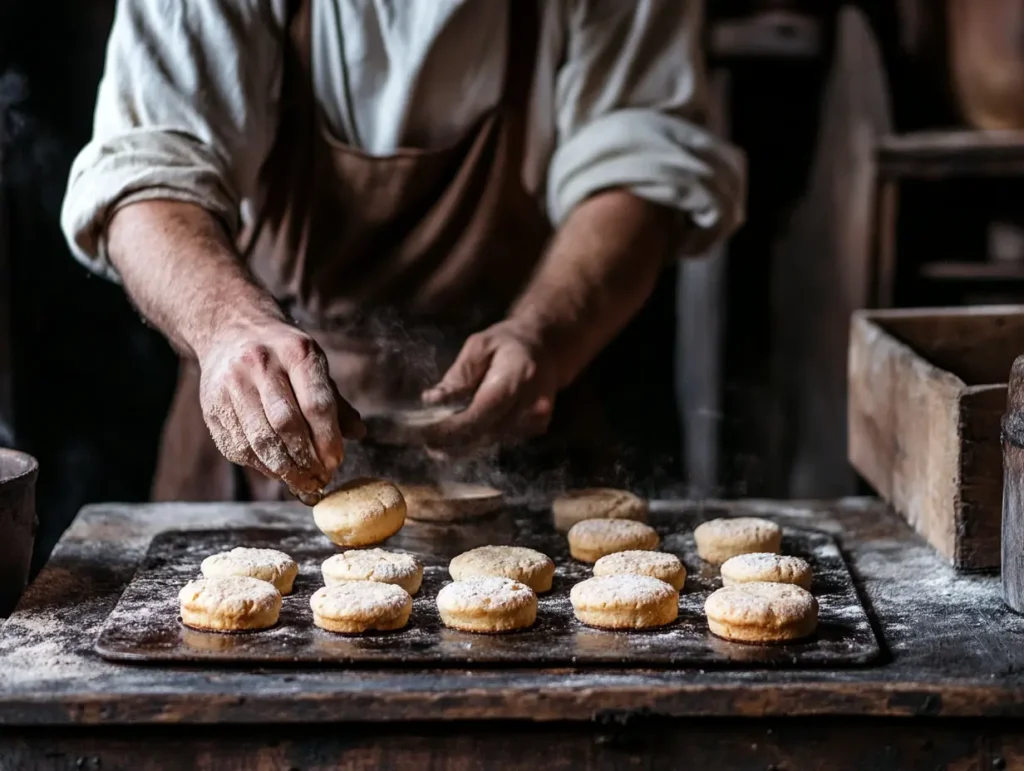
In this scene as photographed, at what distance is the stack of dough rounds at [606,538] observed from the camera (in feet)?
6.41

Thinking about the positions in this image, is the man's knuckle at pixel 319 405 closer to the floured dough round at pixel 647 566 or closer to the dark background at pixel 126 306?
the floured dough round at pixel 647 566

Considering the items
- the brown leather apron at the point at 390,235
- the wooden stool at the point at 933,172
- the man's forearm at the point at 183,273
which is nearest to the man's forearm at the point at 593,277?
the brown leather apron at the point at 390,235

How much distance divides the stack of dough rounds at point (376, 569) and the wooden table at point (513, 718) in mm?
258

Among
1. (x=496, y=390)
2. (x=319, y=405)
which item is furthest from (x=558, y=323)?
(x=319, y=405)

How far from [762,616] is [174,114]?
1339 millimetres

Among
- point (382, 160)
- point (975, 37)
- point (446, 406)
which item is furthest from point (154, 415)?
point (975, 37)

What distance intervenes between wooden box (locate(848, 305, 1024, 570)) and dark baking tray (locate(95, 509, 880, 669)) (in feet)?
0.57

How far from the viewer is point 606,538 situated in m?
1.96

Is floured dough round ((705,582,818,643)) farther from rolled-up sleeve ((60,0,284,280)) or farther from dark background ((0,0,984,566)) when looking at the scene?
dark background ((0,0,984,566))

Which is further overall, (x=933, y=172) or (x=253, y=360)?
(x=933, y=172)

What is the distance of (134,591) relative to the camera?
1812 millimetres

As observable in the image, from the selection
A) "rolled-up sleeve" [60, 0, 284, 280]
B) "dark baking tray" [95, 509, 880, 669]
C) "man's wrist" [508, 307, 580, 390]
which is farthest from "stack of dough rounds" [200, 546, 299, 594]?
"rolled-up sleeve" [60, 0, 284, 280]

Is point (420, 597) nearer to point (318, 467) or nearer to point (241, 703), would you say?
point (318, 467)

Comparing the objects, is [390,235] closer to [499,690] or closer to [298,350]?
[298,350]
